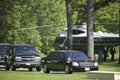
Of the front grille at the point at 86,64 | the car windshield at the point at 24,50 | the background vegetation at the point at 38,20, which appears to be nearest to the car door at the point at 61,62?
the front grille at the point at 86,64

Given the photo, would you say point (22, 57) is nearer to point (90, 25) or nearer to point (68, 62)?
point (68, 62)

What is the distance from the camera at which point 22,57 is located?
118 ft

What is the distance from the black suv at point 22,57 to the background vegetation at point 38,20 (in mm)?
34049

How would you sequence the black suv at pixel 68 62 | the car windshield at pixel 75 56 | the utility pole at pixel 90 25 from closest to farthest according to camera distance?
the black suv at pixel 68 62 < the car windshield at pixel 75 56 < the utility pole at pixel 90 25

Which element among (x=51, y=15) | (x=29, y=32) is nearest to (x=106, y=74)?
(x=29, y=32)

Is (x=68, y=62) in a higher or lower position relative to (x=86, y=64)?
higher

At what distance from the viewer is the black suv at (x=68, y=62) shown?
3184 cm

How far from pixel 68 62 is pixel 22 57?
5.26 metres

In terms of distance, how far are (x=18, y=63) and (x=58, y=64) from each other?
4.30m

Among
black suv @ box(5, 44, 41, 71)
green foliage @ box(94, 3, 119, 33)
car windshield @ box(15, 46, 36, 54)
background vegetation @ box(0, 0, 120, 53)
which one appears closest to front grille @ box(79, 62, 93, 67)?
black suv @ box(5, 44, 41, 71)

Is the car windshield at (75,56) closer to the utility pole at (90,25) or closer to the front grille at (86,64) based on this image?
the front grille at (86,64)

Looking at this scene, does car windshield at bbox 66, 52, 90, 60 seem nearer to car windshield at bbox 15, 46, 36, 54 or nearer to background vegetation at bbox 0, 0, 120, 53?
car windshield at bbox 15, 46, 36, 54

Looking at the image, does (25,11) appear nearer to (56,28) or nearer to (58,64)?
(56,28)

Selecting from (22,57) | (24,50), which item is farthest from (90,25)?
(22,57)
